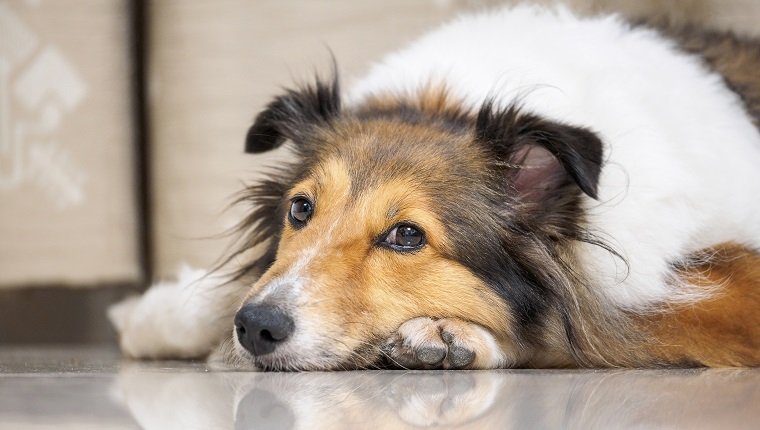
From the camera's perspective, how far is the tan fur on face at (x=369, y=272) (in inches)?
75.3

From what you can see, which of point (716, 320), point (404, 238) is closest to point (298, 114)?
point (404, 238)

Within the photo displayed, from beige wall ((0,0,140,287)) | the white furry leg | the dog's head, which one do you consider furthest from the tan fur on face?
beige wall ((0,0,140,287))

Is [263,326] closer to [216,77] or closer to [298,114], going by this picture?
[298,114]

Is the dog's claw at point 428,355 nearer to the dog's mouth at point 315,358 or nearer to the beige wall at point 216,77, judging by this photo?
the dog's mouth at point 315,358

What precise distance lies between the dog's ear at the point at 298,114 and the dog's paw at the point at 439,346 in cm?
71

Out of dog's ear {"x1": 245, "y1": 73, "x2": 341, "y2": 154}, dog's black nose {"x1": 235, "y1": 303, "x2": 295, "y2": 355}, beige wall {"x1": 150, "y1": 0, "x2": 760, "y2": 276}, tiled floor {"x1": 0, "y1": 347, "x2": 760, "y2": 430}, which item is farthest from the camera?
beige wall {"x1": 150, "y1": 0, "x2": 760, "y2": 276}

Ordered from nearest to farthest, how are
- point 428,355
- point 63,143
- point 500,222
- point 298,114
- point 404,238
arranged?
point 428,355
point 404,238
point 500,222
point 298,114
point 63,143

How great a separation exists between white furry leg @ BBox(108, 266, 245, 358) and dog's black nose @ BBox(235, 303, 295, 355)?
687 mm

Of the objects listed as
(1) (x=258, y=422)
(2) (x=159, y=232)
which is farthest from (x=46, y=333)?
(1) (x=258, y=422)

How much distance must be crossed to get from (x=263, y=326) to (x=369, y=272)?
0.28 m

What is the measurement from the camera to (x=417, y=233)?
2.08 metres

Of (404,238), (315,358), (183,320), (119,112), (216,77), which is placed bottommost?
(119,112)

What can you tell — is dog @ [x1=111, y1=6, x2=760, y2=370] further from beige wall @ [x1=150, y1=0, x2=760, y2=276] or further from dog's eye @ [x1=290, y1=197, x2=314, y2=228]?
beige wall @ [x1=150, y1=0, x2=760, y2=276]

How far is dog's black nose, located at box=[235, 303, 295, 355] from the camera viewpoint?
1833mm
